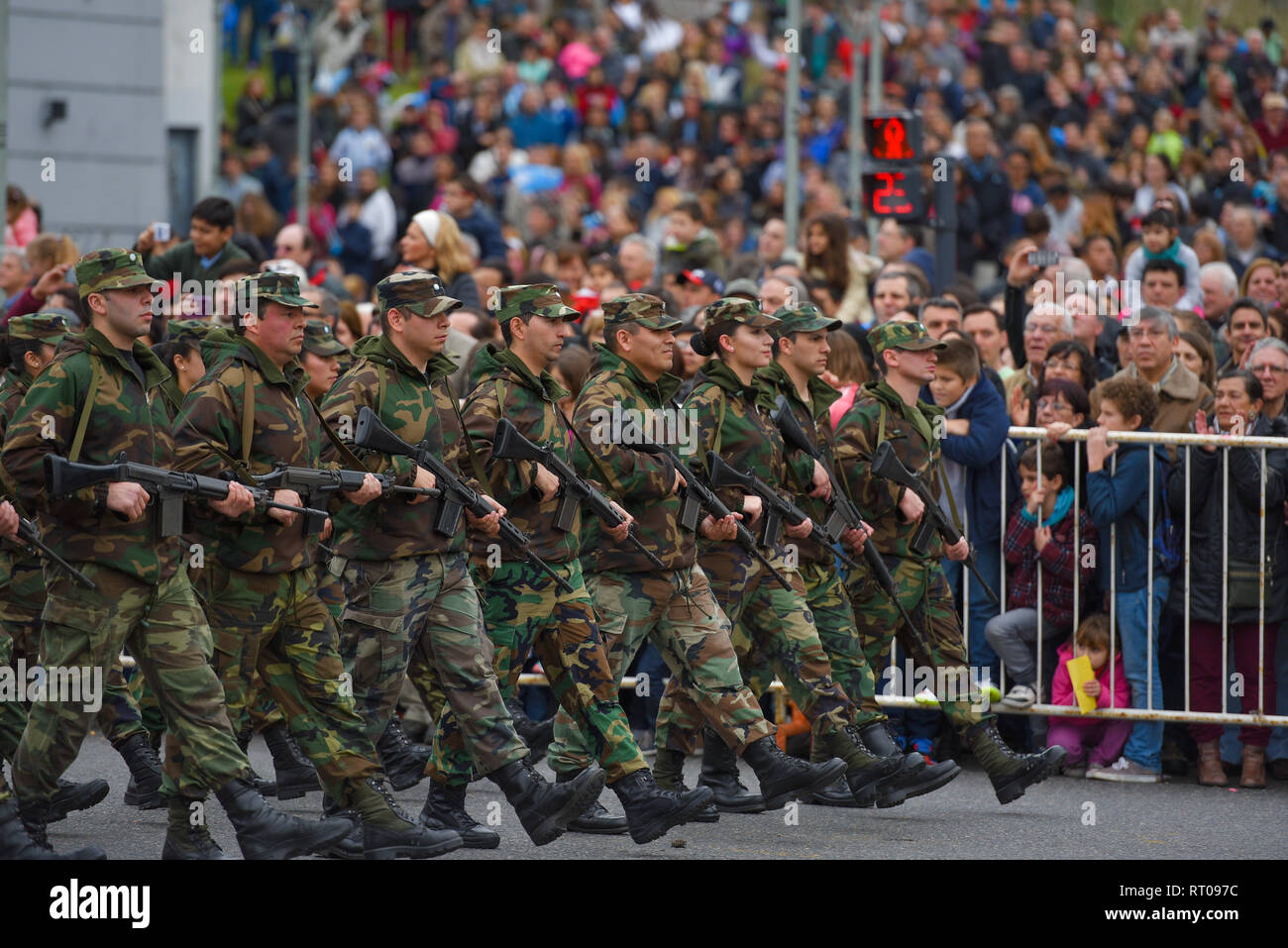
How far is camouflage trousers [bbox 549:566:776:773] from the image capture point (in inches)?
319

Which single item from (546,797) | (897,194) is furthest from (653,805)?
(897,194)

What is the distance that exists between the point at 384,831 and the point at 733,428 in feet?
7.83

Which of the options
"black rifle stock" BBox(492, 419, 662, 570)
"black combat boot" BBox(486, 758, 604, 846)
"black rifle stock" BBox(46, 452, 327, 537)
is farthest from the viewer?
"black rifle stock" BBox(492, 419, 662, 570)

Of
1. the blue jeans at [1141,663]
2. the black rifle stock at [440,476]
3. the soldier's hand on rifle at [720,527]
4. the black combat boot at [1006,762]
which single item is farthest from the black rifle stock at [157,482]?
the blue jeans at [1141,663]

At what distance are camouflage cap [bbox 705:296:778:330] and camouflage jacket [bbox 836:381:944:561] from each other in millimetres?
685

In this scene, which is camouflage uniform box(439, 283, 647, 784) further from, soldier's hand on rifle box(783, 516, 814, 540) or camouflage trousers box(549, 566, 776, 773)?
soldier's hand on rifle box(783, 516, 814, 540)

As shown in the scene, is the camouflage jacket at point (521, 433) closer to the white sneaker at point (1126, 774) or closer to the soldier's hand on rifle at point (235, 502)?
the soldier's hand on rifle at point (235, 502)

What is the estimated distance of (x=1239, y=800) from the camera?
9281 millimetres

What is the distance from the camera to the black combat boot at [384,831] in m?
7.32

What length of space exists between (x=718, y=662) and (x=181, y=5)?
13.4m

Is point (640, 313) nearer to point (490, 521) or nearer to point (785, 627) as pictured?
point (490, 521)

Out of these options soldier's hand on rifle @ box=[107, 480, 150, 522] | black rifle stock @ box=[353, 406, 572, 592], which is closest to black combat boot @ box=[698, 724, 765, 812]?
black rifle stock @ box=[353, 406, 572, 592]

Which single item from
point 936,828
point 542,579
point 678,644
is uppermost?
point 542,579

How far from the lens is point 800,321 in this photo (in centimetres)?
889
